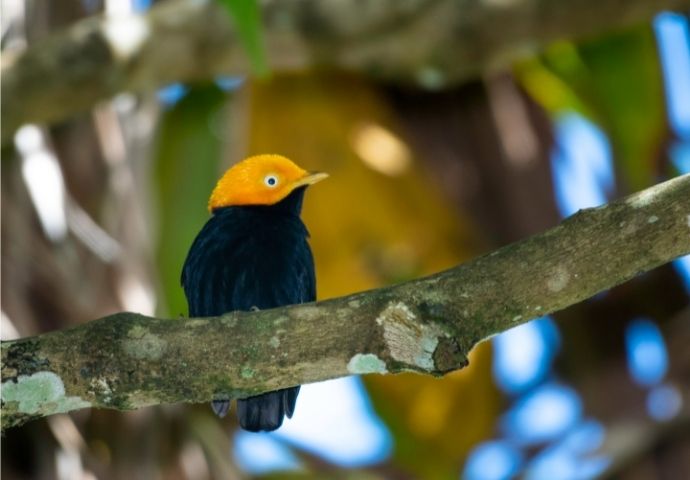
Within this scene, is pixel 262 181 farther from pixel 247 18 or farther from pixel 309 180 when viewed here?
pixel 247 18

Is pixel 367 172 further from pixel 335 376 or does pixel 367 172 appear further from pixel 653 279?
pixel 335 376

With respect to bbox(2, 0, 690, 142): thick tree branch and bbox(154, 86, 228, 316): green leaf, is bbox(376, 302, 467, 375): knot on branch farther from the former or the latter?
bbox(154, 86, 228, 316): green leaf

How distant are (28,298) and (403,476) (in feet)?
9.89

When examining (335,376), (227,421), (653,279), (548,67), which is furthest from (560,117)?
(335,376)

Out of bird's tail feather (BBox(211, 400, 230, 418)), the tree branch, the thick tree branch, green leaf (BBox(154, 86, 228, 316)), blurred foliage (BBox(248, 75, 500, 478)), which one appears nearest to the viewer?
the tree branch

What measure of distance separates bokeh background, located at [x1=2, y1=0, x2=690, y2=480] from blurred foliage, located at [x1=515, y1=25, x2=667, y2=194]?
0.6 inches

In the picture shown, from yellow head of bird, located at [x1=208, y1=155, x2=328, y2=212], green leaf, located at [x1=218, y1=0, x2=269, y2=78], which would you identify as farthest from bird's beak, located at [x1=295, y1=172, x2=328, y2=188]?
green leaf, located at [x1=218, y1=0, x2=269, y2=78]

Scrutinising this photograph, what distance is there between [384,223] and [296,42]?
1667 mm

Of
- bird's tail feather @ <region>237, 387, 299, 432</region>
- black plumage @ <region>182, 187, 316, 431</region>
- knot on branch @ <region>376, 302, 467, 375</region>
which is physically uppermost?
black plumage @ <region>182, 187, 316, 431</region>

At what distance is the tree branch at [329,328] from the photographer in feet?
10.6

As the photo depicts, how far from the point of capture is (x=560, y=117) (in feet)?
26.1

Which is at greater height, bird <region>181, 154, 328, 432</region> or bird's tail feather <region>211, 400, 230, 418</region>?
bird <region>181, 154, 328, 432</region>

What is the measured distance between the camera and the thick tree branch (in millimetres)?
5469

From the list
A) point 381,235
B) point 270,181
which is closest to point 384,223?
point 381,235
